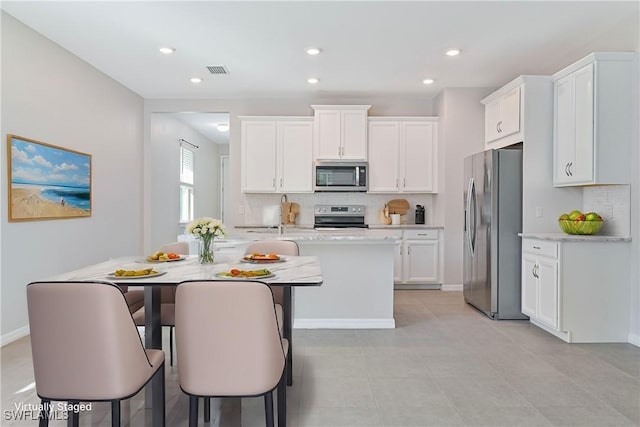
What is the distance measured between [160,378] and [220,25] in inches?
119

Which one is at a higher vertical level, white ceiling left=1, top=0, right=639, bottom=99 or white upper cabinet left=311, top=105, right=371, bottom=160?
white ceiling left=1, top=0, right=639, bottom=99

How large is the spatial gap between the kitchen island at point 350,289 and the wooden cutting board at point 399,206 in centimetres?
237

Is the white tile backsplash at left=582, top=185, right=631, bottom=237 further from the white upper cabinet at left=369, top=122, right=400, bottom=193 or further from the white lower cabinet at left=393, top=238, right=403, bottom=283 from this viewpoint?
the white upper cabinet at left=369, top=122, right=400, bottom=193

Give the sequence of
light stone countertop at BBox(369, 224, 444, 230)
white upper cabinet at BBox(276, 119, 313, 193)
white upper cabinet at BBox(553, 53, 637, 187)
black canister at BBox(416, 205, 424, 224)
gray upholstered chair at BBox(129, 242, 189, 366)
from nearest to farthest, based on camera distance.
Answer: gray upholstered chair at BBox(129, 242, 189, 366) → white upper cabinet at BBox(553, 53, 637, 187) → light stone countertop at BBox(369, 224, 444, 230) → white upper cabinet at BBox(276, 119, 313, 193) → black canister at BBox(416, 205, 424, 224)

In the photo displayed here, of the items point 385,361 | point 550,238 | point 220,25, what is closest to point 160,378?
point 385,361

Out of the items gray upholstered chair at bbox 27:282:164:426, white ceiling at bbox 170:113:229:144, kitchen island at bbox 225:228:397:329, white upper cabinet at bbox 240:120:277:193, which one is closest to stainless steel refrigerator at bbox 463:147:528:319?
kitchen island at bbox 225:228:397:329

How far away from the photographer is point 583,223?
3.69 metres

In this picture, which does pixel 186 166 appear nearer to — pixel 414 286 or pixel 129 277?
pixel 414 286

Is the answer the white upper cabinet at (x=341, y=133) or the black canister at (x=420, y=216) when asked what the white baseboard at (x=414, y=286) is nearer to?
the black canister at (x=420, y=216)

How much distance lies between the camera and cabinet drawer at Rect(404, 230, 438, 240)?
5.81 m

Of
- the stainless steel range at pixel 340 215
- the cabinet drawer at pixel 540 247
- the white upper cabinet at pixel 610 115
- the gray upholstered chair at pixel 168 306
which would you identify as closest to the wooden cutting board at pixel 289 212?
the stainless steel range at pixel 340 215

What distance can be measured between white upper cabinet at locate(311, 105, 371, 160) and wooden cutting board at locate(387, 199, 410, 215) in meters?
0.87

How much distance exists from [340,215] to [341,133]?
1211 millimetres

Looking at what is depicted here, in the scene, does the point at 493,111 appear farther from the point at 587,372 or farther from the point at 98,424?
the point at 98,424
